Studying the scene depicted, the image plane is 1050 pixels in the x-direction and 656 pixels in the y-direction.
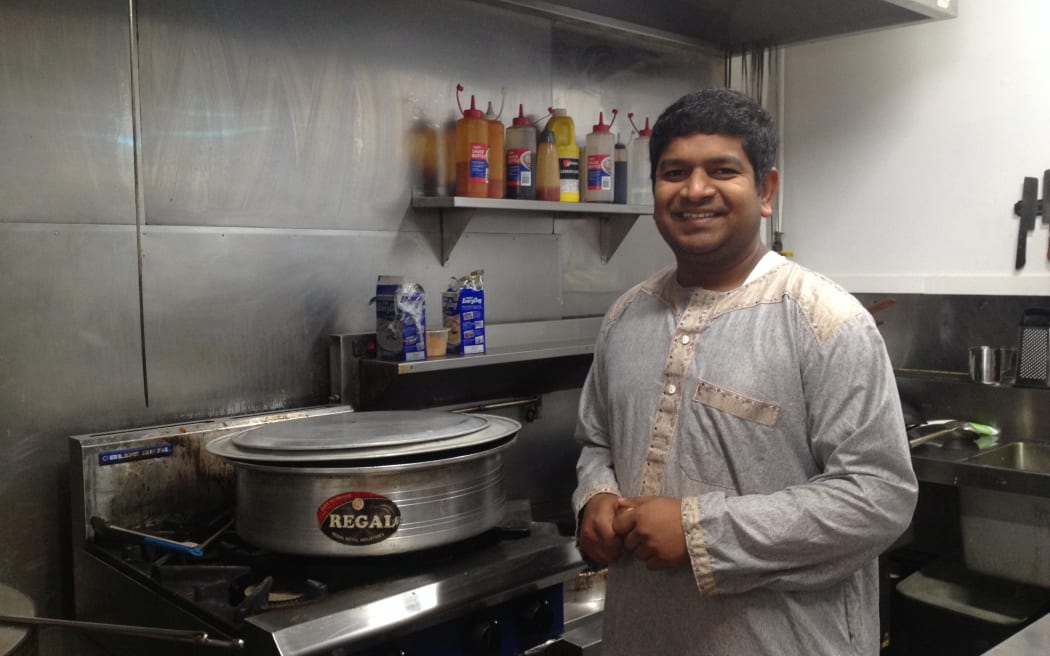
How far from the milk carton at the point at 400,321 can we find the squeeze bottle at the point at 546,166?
56 centimetres

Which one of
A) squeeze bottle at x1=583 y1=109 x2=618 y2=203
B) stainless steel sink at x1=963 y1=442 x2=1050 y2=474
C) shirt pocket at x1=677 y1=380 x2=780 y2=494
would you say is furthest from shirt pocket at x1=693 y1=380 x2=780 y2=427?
stainless steel sink at x1=963 y1=442 x2=1050 y2=474

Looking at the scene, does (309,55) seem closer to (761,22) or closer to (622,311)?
(622,311)

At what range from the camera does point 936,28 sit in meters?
2.77

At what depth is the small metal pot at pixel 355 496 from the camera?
1307 mm

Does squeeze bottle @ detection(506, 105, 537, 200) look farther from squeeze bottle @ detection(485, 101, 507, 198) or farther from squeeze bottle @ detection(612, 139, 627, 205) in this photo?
squeeze bottle @ detection(612, 139, 627, 205)

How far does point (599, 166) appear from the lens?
238cm

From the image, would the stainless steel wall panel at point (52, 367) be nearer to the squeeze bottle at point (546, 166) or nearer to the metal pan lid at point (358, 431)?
the metal pan lid at point (358, 431)

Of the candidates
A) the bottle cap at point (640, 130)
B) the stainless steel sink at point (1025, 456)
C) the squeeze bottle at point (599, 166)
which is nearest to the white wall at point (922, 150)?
the stainless steel sink at point (1025, 456)

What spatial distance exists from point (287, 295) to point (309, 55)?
20.8 inches

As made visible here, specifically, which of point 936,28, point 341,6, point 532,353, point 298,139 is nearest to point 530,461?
point 532,353

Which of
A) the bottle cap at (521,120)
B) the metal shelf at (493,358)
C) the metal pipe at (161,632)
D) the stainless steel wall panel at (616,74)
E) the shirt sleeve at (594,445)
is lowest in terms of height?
the metal pipe at (161,632)

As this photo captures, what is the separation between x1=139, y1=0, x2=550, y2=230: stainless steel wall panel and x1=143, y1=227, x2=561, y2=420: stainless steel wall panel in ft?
0.16

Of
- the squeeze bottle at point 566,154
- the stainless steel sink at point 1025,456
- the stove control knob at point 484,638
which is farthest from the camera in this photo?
the stainless steel sink at point 1025,456

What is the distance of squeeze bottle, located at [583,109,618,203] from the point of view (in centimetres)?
238
